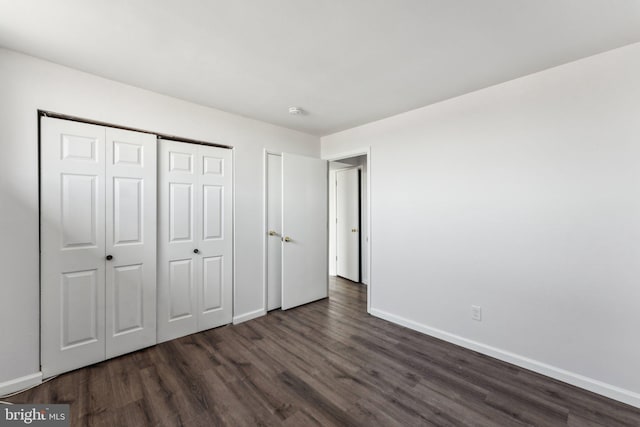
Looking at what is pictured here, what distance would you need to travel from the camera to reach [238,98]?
2.57 meters

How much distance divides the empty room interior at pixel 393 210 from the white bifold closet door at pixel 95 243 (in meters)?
0.02

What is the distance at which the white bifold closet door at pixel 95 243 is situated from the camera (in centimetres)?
197

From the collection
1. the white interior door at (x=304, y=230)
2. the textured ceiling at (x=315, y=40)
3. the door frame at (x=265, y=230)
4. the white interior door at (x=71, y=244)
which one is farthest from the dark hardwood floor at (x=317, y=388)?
the textured ceiling at (x=315, y=40)

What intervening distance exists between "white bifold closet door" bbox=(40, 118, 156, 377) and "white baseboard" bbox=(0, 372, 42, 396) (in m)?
0.05

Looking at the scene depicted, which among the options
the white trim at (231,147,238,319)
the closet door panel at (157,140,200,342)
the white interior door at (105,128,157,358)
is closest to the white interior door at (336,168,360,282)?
the white trim at (231,147,238,319)

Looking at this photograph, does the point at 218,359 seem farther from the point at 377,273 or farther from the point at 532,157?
the point at 532,157

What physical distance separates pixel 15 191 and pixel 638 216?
14.1 feet

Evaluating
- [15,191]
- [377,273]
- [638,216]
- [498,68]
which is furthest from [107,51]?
[638,216]

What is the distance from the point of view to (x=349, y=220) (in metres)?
4.77

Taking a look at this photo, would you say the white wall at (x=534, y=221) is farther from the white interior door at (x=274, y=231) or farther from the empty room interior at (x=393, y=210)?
the white interior door at (x=274, y=231)

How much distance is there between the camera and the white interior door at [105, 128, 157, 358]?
2.22 m

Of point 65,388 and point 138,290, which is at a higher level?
point 138,290

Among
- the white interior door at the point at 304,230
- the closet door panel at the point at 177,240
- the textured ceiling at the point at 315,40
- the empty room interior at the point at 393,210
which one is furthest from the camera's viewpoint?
the white interior door at the point at 304,230

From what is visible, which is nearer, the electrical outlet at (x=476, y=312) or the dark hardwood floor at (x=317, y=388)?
the dark hardwood floor at (x=317, y=388)
